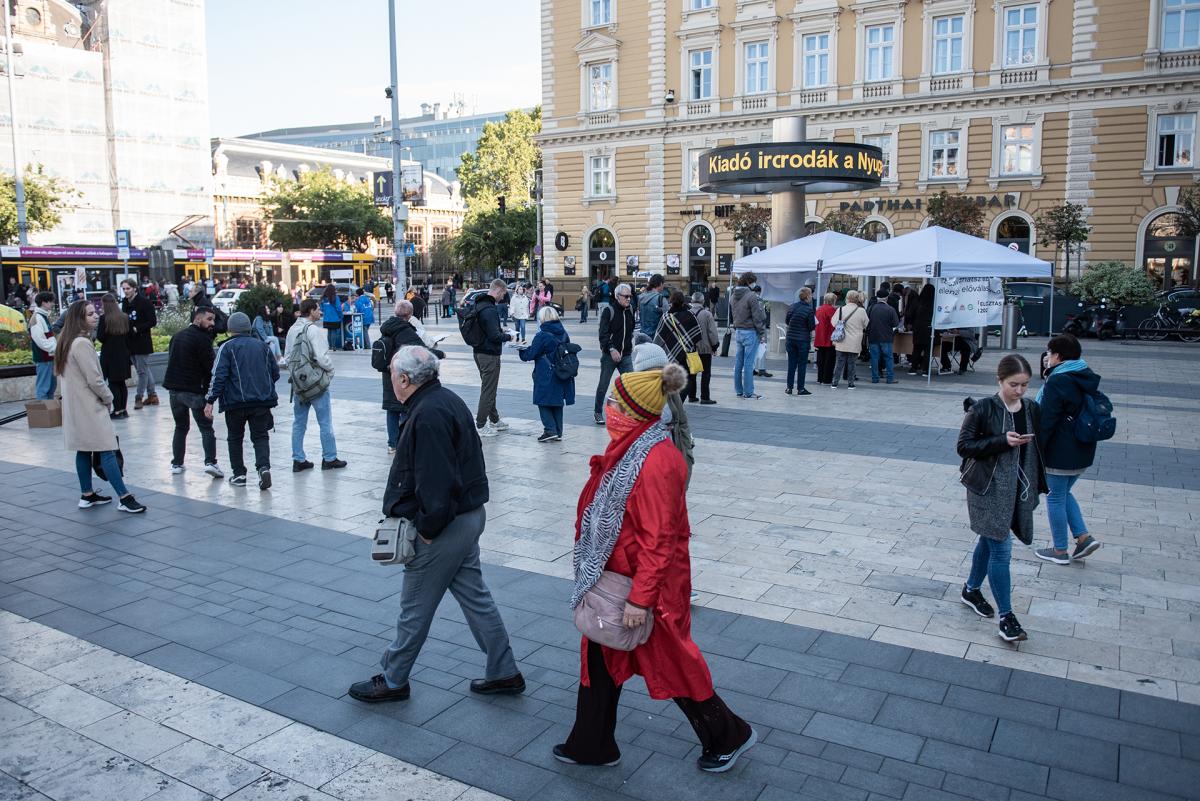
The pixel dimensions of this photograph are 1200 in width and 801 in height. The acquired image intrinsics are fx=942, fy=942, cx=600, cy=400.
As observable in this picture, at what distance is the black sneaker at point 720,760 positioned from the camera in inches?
157

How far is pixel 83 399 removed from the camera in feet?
25.8

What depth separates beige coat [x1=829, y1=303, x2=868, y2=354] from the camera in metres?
15.8

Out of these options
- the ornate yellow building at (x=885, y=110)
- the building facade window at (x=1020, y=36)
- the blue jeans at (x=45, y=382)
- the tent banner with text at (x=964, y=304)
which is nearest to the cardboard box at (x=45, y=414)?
the blue jeans at (x=45, y=382)

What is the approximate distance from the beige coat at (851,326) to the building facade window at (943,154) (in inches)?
940

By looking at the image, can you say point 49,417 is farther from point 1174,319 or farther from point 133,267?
point 133,267

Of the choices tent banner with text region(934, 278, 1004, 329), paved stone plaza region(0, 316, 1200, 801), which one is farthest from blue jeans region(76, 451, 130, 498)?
tent banner with text region(934, 278, 1004, 329)

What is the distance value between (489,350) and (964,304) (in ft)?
30.6

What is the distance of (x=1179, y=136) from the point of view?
32.8 m

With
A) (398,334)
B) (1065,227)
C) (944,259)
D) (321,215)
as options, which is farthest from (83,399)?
(321,215)

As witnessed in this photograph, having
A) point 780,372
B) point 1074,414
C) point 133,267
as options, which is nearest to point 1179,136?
point 780,372

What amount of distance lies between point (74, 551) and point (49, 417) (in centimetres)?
371

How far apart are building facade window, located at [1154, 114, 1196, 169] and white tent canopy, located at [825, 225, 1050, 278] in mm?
21293

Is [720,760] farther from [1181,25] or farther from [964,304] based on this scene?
[1181,25]

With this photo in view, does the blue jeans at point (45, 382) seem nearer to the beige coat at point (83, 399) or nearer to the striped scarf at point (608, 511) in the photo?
the beige coat at point (83, 399)
